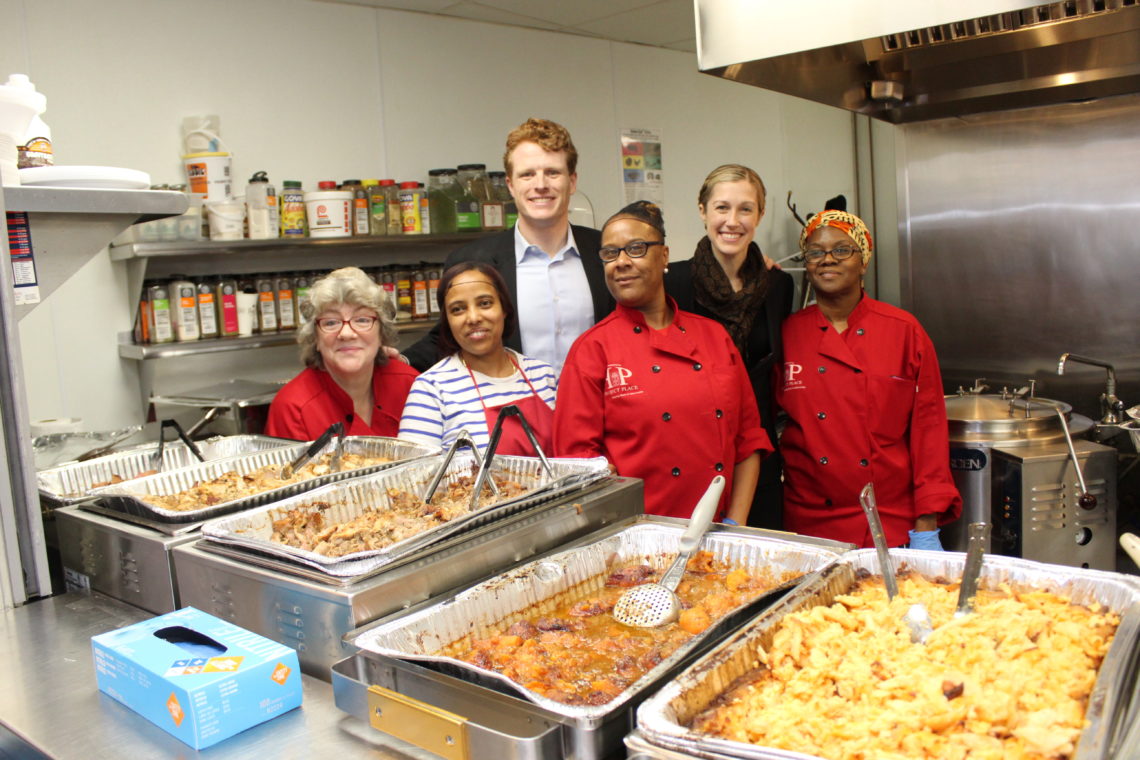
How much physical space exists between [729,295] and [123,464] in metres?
1.92

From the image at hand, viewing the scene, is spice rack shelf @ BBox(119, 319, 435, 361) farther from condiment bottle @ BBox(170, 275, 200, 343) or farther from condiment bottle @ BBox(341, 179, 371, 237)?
condiment bottle @ BBox(341, 179, 371, 237)

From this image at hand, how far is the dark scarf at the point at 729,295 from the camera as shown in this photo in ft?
9.39

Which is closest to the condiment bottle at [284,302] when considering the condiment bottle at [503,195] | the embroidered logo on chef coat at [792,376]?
the condiment bottle at [503,195]

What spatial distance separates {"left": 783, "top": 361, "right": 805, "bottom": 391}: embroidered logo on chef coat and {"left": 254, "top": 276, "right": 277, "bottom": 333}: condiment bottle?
262cm

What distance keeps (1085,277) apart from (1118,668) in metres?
3.17

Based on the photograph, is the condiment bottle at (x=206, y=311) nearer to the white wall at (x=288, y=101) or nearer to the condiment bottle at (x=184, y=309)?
the condiment bottle at (x=184, y=309)

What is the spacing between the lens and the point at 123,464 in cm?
262

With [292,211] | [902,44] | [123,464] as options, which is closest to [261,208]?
[292,211]

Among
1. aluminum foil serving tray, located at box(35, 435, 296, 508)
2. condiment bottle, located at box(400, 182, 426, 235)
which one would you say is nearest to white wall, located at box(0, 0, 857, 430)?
condiment bottle, located at box(400, 182, 426, 235)

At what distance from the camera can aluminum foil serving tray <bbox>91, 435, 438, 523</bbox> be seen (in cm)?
197

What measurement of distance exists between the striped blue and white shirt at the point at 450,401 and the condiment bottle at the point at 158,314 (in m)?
2.01

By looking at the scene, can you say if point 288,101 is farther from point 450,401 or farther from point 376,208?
point 450,401

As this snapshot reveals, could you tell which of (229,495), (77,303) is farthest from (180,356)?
(229,495)

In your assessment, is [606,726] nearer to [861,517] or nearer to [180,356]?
[861,517]
